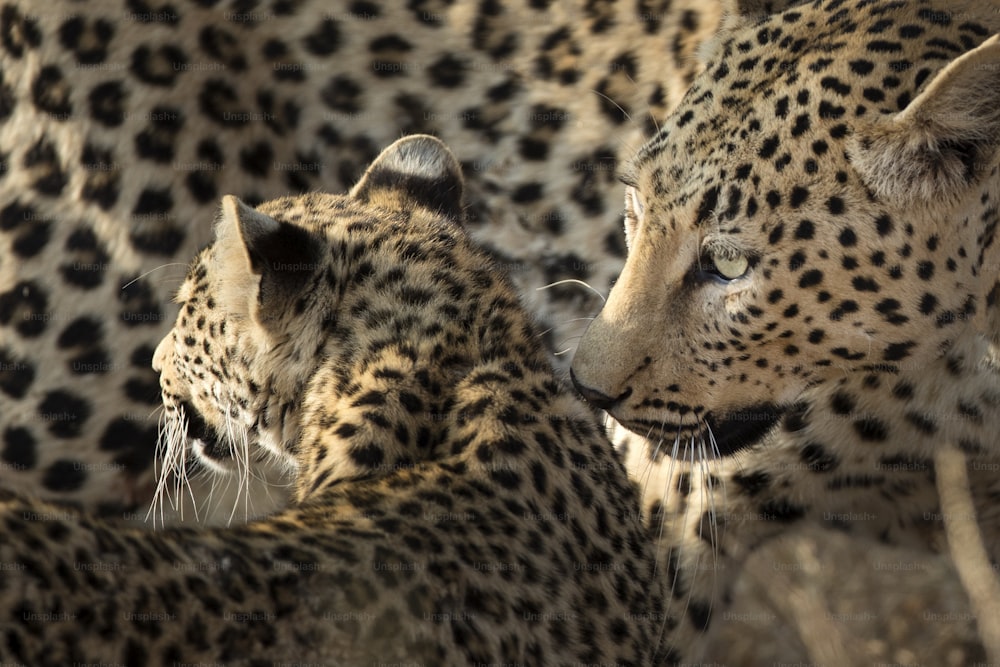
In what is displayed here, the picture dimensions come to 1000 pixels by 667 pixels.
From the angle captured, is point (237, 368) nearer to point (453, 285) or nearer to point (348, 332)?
point (348, 332)

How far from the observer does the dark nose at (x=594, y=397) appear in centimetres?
463

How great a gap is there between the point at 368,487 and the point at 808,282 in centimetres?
131

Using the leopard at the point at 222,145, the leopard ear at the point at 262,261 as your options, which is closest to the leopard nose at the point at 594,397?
the leopard ear at the point at 262,261

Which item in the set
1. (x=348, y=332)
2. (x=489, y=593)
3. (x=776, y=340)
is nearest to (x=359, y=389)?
(x=348, y=332)

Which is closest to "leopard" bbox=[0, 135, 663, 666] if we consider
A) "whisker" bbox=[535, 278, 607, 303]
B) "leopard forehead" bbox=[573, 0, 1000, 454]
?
"leopard forehead" bbox=[573, 0, 1000, 454]

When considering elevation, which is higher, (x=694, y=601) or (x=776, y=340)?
(x=776, y=340)

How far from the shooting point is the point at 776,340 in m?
4.49

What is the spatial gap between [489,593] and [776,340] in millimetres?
1171

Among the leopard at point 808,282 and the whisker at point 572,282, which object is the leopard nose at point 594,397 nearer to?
the leopard at point 808,282

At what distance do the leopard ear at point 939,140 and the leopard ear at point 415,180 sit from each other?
1301 mm

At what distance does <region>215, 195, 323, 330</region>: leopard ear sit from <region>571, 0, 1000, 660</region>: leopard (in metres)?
0.84

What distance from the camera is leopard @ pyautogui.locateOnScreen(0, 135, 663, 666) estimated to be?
10.9 feet

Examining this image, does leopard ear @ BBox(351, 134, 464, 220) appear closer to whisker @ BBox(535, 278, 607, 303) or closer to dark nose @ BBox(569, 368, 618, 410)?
dark nose @ BBox(569, 368, 618, 410)

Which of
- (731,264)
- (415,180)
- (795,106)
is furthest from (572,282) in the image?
(795,106)
